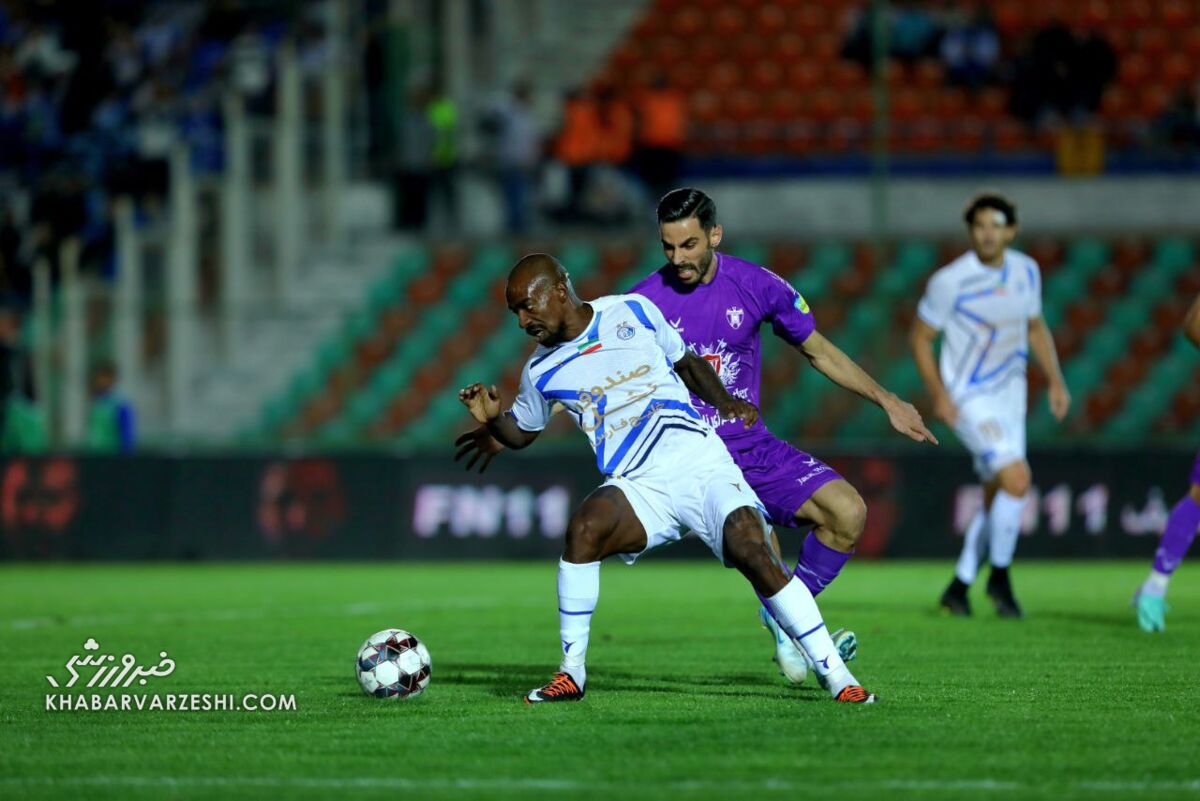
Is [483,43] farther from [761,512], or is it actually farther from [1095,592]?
[761,512]

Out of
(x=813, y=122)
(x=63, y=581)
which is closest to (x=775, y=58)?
(x=813, y=122)

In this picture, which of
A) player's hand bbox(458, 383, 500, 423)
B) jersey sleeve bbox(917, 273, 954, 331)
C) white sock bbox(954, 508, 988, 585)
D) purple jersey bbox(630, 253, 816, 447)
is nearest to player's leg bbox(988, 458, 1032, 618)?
white sock bbox(954, 508, 988, 585)

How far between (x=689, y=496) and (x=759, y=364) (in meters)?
0.92

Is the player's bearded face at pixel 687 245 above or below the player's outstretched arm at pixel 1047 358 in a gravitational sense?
above

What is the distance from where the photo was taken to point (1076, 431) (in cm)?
1973

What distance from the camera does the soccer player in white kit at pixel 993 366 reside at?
11797 mm

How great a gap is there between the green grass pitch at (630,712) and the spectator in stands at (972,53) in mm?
12108

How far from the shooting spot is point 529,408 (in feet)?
25.7

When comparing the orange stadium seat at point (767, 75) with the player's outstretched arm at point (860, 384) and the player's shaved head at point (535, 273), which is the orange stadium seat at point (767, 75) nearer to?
the player's outstretched arm at point (860, 384)

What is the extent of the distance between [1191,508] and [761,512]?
394 centimetres

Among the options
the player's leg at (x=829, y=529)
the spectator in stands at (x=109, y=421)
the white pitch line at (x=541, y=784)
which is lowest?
the spectator in stands at (x=109, y=421)

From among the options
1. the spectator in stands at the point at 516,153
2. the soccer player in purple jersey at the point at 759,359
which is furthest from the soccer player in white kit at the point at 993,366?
the spectator in stands at the point at 516,153

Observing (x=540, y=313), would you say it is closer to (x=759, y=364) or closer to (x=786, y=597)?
(x=759, y=364)

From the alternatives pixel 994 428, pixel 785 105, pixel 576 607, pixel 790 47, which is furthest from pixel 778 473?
pixel 790 47
